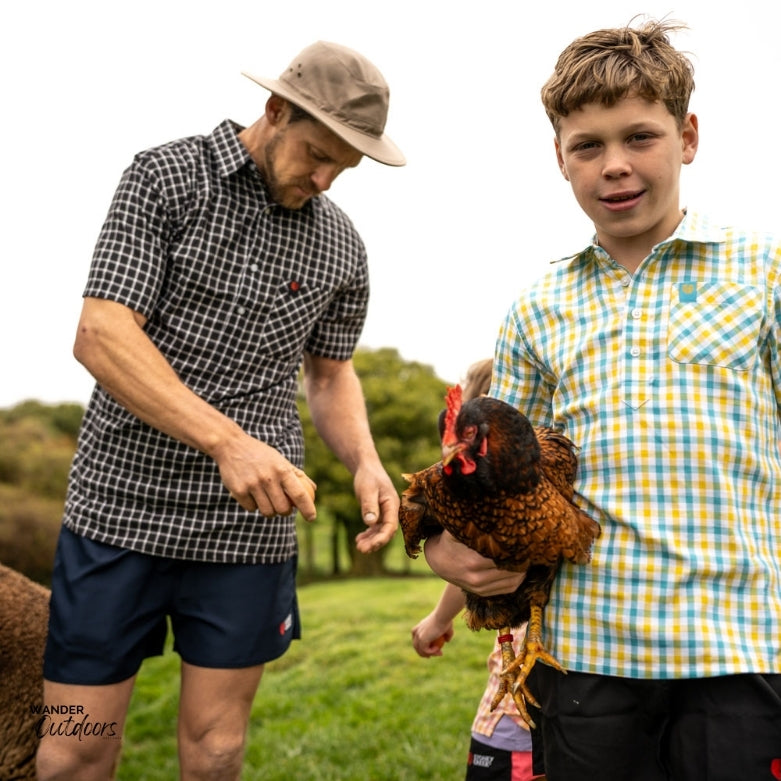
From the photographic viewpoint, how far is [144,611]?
297cm

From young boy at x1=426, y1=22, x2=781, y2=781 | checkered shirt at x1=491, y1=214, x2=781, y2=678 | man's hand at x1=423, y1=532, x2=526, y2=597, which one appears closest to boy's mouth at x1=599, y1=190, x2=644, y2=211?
young boy at x1=426, y1=22, x2=781, y2=781

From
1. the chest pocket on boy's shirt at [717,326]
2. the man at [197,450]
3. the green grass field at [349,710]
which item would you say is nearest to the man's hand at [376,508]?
the man at [197,450]

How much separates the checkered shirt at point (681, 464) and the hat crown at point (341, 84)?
1363 millimetres

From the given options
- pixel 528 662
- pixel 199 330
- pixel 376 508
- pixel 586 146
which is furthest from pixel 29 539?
pixel 586 146

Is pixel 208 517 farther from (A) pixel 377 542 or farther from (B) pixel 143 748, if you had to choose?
(B) pixel 143 748

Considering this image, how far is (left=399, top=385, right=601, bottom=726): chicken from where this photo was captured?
183 centimetres

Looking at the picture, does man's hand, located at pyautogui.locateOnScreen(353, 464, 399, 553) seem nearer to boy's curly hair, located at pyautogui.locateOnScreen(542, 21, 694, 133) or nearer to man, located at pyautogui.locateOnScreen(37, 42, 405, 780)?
man, located at pyautogui.locateOnScreen(37, 42, 405, 780)

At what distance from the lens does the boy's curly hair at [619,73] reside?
1.91 meters

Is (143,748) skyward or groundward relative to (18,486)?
groundward

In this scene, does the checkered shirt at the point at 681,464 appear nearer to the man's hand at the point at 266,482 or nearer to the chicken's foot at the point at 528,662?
the chicken's foot at the point at 528,662

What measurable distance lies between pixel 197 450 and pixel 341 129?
1209mm

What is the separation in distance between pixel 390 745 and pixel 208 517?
268 cm

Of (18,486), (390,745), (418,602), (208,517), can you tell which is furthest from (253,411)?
(18,486)

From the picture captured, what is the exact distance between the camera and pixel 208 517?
2963 mm
